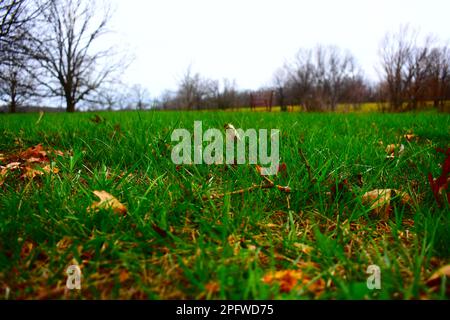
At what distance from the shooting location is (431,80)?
17500mm

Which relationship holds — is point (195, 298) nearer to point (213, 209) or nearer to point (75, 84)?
point (213, 209)

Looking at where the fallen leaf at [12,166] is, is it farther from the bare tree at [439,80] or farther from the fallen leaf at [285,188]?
the bare tree at [439,80]

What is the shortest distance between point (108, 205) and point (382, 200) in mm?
1224

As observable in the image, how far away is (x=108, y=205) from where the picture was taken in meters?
1.03

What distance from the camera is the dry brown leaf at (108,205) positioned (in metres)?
1.03

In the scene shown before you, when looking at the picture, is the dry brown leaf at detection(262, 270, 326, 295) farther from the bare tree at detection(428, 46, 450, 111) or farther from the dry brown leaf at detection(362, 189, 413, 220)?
the bare tree at detection(428, 46, 450, 111)

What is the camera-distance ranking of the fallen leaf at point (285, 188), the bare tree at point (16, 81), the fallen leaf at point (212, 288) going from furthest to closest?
the bare tree at point (16, 81) < the fallen leaf at point (285, 188) < the fallen leaf at point (212, 288)

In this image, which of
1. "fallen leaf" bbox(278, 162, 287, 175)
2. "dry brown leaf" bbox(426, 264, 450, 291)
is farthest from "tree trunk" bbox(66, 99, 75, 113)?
"dry brown leaf" bbox(426, 264, 450, 291)

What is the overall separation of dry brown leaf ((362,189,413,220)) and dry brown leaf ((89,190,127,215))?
109cm

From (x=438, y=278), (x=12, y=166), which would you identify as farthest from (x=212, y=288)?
(x=12, y=166)

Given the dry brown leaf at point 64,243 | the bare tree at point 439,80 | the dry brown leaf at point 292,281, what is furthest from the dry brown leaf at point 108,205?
the bare tree at point 439,80

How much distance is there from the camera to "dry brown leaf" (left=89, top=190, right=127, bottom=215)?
40.4 inches

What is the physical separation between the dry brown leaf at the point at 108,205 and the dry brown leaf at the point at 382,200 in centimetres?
109

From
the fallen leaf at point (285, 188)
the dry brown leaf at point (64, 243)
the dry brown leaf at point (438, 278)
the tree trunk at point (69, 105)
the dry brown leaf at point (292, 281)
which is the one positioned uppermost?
the tree trunk at point (69, 105)
